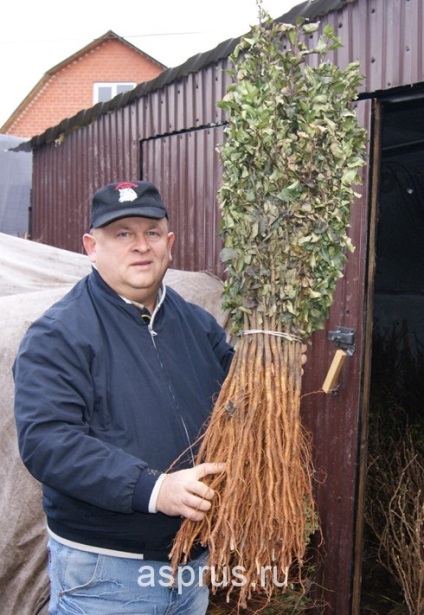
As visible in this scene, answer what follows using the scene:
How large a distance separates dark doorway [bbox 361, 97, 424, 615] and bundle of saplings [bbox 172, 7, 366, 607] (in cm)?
141

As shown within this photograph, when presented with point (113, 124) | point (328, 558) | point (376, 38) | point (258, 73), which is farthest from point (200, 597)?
point (113, 124)

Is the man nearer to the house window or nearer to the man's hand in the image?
the man's hand

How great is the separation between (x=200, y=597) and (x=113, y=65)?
864 inches

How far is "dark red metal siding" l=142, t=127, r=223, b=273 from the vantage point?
15.0 ft

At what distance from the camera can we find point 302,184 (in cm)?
215

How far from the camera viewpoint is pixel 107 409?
81.6 inches

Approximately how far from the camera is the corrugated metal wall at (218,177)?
11.0 ft

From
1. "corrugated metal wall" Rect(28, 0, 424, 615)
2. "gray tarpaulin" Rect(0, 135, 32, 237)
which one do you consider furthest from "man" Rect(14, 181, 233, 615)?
"gray tarpaulin" Rect(0, 135, 32, 237)

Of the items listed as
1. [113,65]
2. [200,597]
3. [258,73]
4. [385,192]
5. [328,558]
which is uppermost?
[113,65]

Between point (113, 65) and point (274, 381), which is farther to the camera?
point (113, 65)

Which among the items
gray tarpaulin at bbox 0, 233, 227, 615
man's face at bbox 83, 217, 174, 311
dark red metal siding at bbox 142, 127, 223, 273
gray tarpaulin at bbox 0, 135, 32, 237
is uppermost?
gray tarpaulin at bbox 0, 135, 32, 237

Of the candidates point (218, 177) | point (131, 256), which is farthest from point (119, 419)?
point (218, 177)

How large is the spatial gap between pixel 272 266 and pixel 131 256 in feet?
1.52

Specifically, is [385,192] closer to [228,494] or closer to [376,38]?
[376,38]
